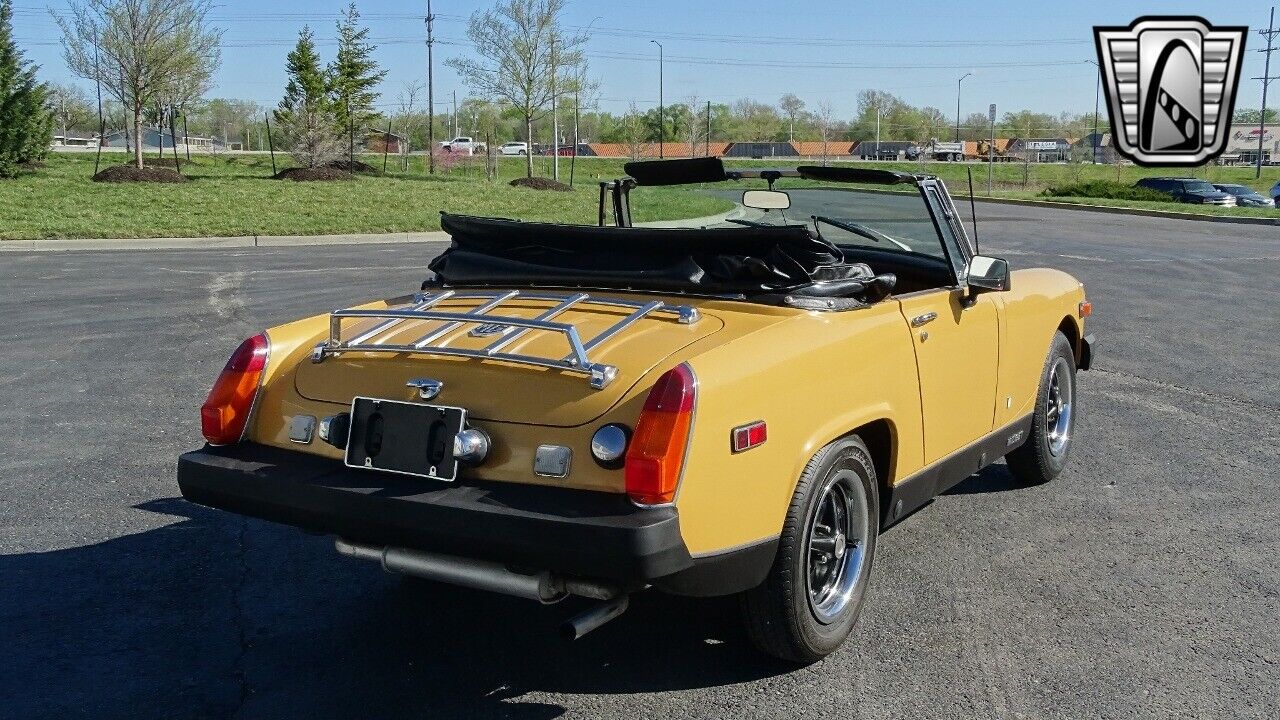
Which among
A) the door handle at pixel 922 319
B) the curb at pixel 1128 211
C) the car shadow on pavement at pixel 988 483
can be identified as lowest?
the car shadow on pavement at pixel 988 483

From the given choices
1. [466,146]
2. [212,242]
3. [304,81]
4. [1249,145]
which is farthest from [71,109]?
[1249,145]

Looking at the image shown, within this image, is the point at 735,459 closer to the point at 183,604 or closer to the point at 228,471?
the point at 228,471

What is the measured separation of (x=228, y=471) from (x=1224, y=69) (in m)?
15.2

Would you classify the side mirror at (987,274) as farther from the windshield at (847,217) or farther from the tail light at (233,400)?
the tail light at (233,400)

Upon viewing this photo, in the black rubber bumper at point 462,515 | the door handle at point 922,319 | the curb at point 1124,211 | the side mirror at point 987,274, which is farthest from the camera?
the curb at point 1124,211

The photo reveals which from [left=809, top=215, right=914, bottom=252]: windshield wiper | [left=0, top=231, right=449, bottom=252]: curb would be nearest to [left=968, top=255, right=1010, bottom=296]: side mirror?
[left=809, top=215, right=914, bottom=252]: windshield wiper

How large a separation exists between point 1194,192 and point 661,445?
42739mm

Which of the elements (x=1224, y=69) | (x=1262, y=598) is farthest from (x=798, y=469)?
(x=1224, y=69)

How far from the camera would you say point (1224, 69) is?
1543 centimetres

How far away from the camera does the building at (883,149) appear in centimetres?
8681

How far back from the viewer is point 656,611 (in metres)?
4.36

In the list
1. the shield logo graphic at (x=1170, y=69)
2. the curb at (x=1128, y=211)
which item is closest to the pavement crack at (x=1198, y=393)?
the shield logo graphic at (x=1170, y=69)

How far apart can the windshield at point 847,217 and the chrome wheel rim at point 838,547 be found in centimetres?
144

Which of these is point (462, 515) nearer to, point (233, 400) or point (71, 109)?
point (233, 400)
